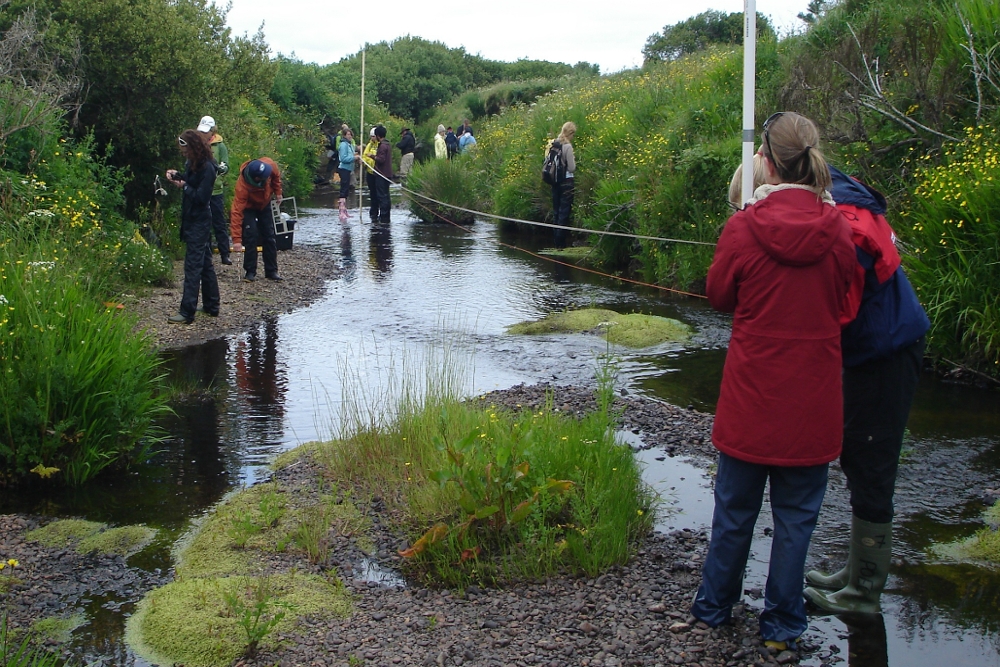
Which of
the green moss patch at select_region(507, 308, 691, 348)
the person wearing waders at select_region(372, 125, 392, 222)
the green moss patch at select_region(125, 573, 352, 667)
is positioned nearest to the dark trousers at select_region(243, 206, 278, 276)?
the green moss patch at select_region(507, 308, 691, 348)

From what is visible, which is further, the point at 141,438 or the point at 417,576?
the point at 141,438

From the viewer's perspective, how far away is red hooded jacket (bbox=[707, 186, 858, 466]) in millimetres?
3629

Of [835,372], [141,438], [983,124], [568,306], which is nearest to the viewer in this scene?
[835,372]

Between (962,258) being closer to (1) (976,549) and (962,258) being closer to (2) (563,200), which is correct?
(1) (976,549)

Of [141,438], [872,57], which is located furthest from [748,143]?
[872,57]

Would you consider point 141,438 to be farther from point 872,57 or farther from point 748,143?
point 872,57

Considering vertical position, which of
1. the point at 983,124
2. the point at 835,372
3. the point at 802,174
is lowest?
the point at 835,372

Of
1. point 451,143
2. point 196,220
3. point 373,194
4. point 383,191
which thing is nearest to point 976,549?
point 196,220

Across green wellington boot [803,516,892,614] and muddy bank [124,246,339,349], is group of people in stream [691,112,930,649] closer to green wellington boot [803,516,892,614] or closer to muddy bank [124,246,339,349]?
green wellington boot [803,516,892,614]

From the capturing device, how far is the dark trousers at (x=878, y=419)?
398 cm

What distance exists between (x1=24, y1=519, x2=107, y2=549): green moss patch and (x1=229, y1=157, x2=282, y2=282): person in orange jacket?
7.77m

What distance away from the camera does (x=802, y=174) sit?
3723 millimetres

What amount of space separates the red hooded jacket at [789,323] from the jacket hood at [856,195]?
0.26 meters

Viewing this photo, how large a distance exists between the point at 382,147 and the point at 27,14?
8975 mm
